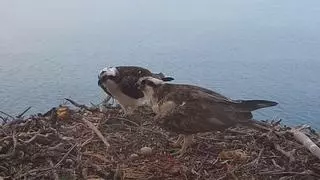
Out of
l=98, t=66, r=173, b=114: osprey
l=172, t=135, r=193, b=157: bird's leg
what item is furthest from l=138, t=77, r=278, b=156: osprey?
l=98, t=66, r=173, b=114: osprey

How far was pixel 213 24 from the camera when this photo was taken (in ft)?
18.8

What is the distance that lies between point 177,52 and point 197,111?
7.88 ft

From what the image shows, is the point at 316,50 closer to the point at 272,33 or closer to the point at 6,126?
the point at 272,33

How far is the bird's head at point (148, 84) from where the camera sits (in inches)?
105

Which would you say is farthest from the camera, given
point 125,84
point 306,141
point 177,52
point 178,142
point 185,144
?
point 177,52

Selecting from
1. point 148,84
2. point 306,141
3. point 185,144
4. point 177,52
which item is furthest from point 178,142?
point 177,52

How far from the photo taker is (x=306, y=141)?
2379 millimetres

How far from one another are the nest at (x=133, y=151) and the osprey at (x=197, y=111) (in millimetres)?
122

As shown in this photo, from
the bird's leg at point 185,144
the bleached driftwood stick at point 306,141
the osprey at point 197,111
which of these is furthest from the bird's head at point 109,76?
the bleached driftwood stick at point 306,141

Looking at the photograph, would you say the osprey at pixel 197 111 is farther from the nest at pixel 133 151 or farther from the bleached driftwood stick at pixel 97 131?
the bleached driftwood stick at pixel 97 131

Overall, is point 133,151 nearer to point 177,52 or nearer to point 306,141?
point 306,141

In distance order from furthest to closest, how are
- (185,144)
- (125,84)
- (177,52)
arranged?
(177,52), (125,84), (185,144)

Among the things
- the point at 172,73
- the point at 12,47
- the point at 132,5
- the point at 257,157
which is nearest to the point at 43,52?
the point at 12,47

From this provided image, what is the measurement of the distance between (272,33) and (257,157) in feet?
10.7
